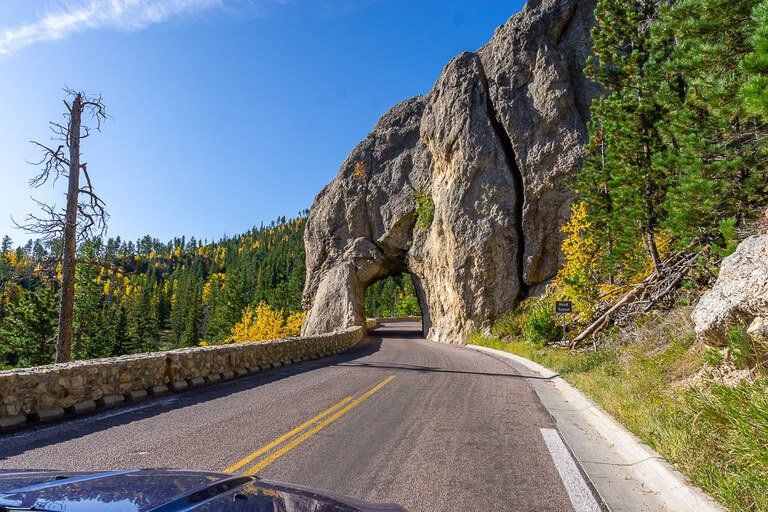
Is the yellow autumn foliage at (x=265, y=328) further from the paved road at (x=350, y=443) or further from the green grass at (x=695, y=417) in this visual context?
the green grass at (x=695, y=417)

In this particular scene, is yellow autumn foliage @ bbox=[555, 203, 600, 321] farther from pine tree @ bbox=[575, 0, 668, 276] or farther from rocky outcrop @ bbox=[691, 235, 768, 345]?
rocky outcrop @ bbox=[691, 235, 768, 345]

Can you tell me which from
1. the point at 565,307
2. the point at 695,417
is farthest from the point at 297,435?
the point at 565,307

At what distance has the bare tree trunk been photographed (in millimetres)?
13227

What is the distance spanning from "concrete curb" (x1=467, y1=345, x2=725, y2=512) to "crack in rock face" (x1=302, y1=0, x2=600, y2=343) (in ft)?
75.0

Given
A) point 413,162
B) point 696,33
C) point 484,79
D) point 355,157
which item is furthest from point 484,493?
point 355,157

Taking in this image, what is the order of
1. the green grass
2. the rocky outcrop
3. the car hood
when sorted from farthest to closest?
the rocky outcrop → the green grass → the car hood

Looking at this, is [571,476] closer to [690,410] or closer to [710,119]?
[690,410]

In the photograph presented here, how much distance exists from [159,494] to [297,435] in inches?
186

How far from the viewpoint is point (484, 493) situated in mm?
4504

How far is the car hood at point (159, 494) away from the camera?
1.84m

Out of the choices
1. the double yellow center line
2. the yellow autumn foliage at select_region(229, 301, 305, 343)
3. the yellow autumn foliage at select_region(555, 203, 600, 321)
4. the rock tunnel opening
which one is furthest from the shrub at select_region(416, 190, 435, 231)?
the rock tunnel opening

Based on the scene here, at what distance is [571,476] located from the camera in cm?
501

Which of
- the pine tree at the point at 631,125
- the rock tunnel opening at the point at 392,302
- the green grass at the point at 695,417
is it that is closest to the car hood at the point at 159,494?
the green grass at the point at 695,417

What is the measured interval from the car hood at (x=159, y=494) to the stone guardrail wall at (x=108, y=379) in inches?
239
